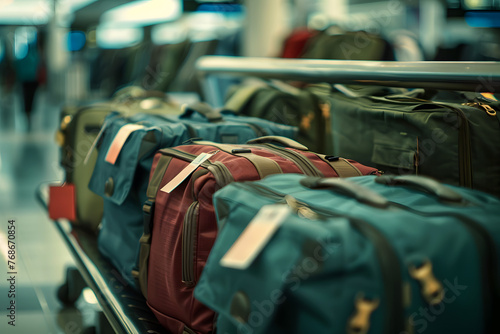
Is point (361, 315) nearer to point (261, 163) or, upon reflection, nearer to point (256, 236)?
point (256, 236)

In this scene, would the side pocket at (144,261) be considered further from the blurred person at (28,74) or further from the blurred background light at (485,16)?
the blurred person at (28,74)

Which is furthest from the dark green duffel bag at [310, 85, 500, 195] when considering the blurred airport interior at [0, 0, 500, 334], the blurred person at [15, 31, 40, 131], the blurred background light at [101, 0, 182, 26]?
the blurred background light at [101, 0, 182, 26]

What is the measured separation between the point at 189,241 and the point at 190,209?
71mm

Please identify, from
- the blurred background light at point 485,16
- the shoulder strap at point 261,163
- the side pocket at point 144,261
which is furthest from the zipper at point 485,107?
the blurred background light at point 485,16

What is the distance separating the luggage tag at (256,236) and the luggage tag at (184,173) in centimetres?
43

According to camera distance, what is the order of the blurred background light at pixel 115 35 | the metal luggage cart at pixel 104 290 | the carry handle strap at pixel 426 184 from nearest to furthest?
the carry handle strap at pixel 426 184 < the metal luggage cart at pixel 104 290 < the blurred background light at pixel 115 35

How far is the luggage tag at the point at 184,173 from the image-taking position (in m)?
1.40

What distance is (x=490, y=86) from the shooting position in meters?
1.25

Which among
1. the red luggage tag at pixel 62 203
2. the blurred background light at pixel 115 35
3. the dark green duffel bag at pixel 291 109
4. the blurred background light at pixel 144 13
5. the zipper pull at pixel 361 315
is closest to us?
the zipper pull at pixel 361 315

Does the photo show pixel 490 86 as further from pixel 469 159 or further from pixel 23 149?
pixel 23 149

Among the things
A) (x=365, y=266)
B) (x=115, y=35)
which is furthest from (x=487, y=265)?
(x=115, y=35)

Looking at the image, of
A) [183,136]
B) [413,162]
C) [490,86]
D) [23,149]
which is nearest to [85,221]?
[183,136]

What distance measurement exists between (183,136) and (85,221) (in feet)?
2.90

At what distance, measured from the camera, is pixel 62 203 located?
2574 millimetres
